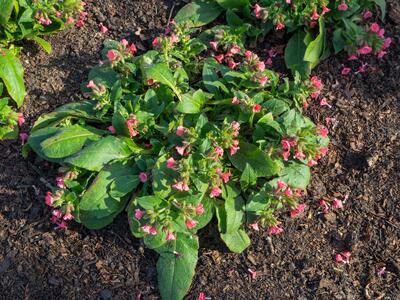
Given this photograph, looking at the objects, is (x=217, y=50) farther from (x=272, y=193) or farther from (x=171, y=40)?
(x=272, y=193)

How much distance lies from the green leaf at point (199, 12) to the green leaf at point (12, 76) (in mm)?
1329

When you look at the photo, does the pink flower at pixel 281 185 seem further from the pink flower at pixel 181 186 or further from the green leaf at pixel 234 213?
the pink flower at pixel 181 186

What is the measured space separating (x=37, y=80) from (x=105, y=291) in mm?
1811

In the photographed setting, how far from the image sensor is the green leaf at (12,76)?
13.5 feet

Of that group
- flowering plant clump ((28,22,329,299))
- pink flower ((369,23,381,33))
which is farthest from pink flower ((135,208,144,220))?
pink flower ((369,23,381,33))

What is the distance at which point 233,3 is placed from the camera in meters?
4.28

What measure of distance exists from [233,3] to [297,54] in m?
0.67

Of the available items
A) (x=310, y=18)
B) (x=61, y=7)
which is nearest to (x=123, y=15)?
(x=61, y=7)

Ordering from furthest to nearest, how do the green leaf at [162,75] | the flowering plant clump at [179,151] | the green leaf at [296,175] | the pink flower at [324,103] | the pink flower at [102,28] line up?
the pink flower at [102,28] → the pink flower at [324,103] → the green leaf at [162,75] → the green leaf at [296,175] → the flowering plant clump at [179,151]

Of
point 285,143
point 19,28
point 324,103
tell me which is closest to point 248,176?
point 285,143

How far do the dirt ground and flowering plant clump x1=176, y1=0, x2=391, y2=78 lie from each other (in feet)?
0.61

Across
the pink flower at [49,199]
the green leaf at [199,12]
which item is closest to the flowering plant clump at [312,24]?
the green leaf at [199,12]

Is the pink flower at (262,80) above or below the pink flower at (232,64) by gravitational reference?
above

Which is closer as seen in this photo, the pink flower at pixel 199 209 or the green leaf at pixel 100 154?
the pink flower at pixel 199 209
